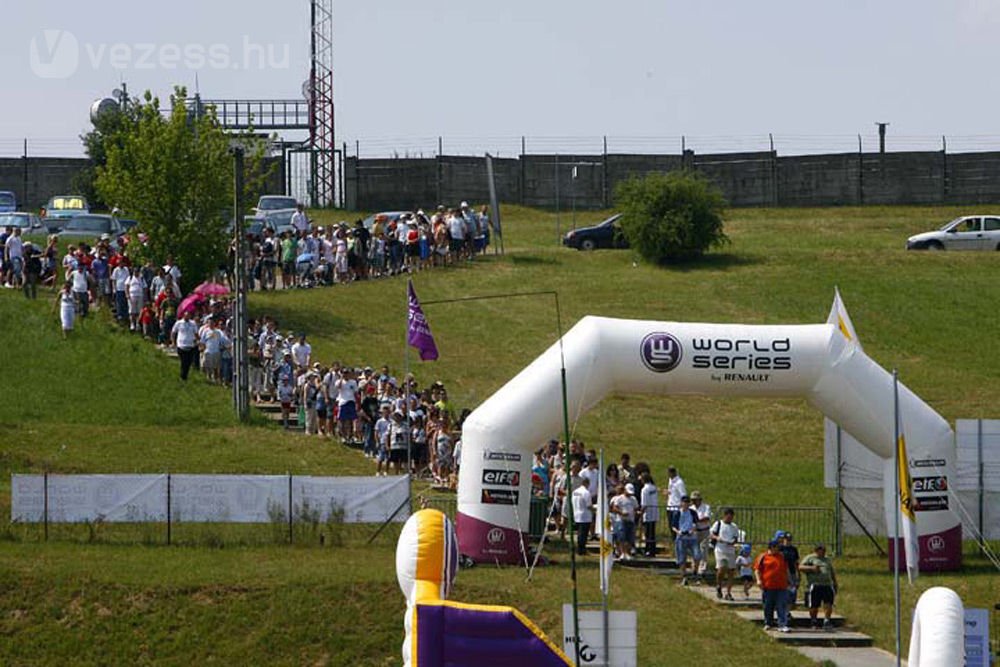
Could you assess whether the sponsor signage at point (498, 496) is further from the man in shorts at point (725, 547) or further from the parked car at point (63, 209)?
the parked car at point (63, 209)

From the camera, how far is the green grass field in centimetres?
2416

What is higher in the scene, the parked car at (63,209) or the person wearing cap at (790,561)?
the parked car at (63,209)

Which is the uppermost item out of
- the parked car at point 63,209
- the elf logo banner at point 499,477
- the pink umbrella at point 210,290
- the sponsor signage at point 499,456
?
the parked car at point 63,209

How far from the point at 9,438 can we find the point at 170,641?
9823mm

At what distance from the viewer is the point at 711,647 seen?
22922 millimetres

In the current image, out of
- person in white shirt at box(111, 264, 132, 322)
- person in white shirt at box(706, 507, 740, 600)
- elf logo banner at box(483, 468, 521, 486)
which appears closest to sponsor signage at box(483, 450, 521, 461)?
elf logo banner at box(483, 468, 521, 486)

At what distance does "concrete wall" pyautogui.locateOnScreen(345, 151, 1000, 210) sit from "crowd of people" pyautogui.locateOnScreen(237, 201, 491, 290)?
15333mm

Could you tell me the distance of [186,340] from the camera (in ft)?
117

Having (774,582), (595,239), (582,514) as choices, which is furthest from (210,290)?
(595,239)

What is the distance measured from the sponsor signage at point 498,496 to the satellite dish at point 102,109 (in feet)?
141

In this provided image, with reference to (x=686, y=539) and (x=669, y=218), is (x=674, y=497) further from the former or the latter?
(x=669, y=218)

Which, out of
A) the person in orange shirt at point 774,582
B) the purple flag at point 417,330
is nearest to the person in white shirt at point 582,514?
the person in orange shirt at point 774,582

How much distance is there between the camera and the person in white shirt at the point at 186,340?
1400 inches

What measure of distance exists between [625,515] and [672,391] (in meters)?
1.96
